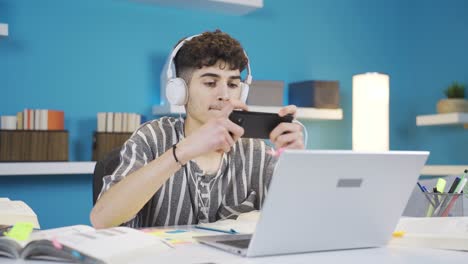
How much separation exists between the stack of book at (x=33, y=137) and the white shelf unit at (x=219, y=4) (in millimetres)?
774

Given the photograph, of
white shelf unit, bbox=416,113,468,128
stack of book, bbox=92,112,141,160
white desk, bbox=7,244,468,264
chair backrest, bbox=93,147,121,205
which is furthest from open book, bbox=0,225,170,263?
white shelf unit, bbox=416,113,468,128

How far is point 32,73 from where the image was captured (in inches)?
108

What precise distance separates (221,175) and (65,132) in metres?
1.19

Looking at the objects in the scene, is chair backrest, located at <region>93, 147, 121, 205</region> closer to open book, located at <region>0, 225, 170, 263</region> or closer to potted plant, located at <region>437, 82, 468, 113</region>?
open book, located at <region>0, 225, 170, 263</region>

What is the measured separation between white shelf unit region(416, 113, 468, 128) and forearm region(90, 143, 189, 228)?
7.79 feet

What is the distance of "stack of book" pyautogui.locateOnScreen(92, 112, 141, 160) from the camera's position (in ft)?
9.08

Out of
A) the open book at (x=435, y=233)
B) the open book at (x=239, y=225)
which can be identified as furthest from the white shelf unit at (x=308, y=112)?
the open book at (x=435, y=233)

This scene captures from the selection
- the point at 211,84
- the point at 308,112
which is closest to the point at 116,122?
the point at 308,112

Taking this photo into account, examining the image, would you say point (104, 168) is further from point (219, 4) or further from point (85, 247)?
point (219, 4)

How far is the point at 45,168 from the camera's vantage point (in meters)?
2.61

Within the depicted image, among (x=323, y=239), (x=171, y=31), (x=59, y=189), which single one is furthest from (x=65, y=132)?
(x=323, y=239)

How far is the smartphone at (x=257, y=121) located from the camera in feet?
4.22

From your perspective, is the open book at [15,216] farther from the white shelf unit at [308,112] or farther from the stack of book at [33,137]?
the white shelf unit at [308,112]

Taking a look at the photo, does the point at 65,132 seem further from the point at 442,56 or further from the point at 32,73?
the point at 442,56
